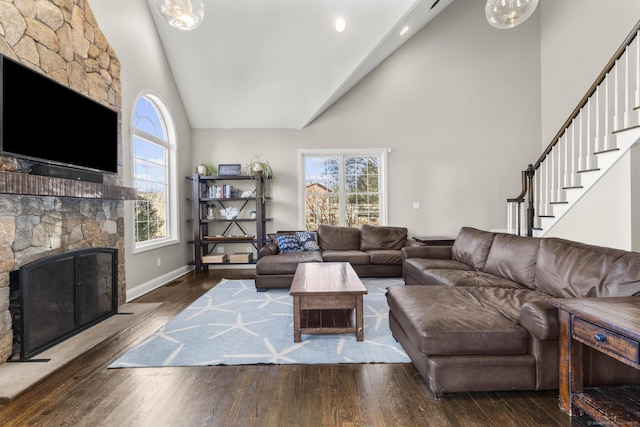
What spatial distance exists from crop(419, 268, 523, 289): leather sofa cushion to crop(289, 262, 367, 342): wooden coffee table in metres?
0.89

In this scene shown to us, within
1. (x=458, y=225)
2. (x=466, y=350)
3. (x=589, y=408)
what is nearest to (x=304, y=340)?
(x=466, y=350)

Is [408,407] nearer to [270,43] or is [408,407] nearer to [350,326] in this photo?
[350,326]

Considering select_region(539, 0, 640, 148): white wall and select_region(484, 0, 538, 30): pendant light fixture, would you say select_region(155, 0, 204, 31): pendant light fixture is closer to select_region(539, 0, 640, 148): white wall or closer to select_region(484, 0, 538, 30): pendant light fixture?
select_region(484, 0, 538, 30): pendant light fixture

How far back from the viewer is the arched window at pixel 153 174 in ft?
13.4

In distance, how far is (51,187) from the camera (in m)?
2.25

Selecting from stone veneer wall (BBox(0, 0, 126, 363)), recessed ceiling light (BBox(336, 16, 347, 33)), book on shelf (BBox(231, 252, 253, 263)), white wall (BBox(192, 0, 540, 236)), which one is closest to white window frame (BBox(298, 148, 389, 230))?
white wall (BBox(192, 0, 540, 236))

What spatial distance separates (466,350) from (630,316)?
0.72 m

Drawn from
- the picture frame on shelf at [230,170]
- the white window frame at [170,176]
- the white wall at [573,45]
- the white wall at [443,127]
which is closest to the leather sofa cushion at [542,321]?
the white wall at [443,127]

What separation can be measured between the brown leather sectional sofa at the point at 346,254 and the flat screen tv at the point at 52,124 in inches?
84.3

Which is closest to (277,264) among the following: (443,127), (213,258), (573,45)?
(213,258)

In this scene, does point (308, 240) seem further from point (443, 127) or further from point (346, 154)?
point (443, 127)

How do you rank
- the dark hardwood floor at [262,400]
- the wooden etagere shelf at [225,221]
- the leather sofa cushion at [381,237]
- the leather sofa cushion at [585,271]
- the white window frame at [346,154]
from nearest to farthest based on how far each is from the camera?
the dark hardwood floor at [262,400] → the leather sofa cushion at [585,271] → the leather sofa cushion at [381,237] → the wooden etagere shelf at [225,221] → the white window frame at [346,154]

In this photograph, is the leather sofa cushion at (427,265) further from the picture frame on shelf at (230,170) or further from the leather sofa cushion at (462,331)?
the picture frame on shelf at (230,170)

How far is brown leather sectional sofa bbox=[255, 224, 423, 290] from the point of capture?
3947 millimetres
